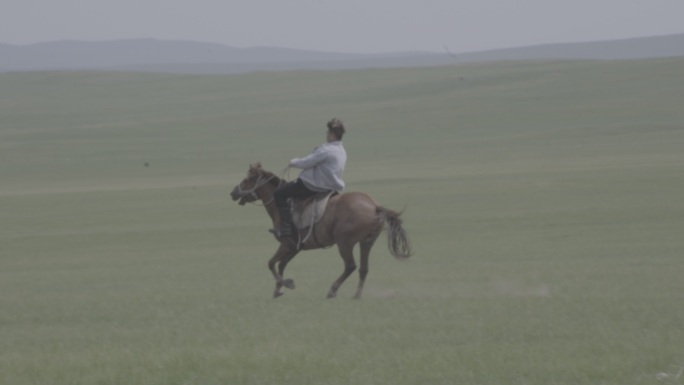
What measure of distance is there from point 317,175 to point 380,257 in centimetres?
732

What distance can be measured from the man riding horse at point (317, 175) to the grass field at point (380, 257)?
84cm

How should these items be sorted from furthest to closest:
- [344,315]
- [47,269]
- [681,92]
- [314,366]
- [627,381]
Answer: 1. [681,92]
2. [47,269]
3. [344,315]
4. [314,366]
5. [627,381]

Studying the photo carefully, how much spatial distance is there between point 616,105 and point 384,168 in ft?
89.6

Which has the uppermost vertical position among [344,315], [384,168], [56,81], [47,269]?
[344,315]

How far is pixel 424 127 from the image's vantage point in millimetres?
64188

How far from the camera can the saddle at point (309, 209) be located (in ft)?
41.4

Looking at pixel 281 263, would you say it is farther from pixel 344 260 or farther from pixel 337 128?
pixel 337 128

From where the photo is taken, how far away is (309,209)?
12680mm

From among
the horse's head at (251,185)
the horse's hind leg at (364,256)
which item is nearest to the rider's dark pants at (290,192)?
the horse's head at (251,185)

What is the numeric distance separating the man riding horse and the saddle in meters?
Answer: 0.04

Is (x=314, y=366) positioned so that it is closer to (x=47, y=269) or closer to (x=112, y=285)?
(x=112, y=285)

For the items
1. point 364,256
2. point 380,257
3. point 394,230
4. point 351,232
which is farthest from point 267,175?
point 380,257

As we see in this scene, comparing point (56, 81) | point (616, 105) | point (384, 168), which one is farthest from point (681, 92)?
point (56, 81)

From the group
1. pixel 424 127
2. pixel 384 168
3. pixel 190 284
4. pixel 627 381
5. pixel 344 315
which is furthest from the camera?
pixel 424 127
